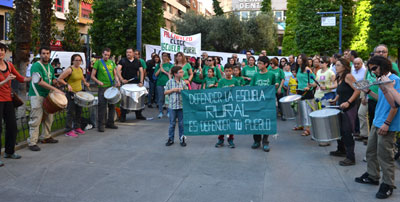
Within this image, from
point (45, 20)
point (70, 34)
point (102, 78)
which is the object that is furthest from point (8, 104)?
point (70, 34)

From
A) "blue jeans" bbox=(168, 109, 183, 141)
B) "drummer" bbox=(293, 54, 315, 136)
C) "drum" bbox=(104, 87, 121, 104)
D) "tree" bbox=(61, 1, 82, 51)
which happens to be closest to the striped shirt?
"blue jeans" bbox=(168, 109, 183, 141)

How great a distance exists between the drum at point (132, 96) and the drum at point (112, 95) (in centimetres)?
45

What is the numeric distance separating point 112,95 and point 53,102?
2103 millimetres

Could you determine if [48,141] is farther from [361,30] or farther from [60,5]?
[361,30]

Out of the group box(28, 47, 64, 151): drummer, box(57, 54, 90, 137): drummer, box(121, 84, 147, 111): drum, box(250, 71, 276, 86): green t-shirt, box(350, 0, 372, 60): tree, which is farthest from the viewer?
box(350, 0, 372, 60): tree

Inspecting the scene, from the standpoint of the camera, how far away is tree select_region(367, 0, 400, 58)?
31.0 meters

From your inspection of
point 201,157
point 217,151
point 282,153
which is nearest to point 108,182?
point 201,157

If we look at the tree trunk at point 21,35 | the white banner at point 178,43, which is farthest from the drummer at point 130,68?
the tree trunk at point 21,35

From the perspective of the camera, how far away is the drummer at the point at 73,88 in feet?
27.8

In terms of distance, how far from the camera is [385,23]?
105 ft

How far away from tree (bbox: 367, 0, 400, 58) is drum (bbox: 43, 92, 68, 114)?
96.3ft

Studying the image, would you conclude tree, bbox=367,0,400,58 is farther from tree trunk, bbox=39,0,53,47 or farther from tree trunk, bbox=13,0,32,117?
tree trunk, bbox=13,0,32,117

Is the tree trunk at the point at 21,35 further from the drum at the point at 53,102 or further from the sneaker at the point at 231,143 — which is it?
the sneaker at the point at 231,143

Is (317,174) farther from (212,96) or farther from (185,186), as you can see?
(212,96)
